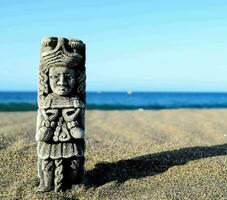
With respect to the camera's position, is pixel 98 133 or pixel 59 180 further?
pixel 98 133

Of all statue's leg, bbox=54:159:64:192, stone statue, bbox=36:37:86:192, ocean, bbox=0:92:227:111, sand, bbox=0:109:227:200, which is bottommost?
ocean, bbox=0:92:227:111

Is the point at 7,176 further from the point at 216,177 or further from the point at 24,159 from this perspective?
the point at 216,177

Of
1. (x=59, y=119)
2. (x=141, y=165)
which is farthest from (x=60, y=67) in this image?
(x=141, y=165)

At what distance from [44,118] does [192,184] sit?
305 centimetres

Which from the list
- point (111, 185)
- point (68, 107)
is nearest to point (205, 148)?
point (111, 185)

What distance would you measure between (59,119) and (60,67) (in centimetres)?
95

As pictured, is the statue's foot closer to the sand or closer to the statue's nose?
the sand

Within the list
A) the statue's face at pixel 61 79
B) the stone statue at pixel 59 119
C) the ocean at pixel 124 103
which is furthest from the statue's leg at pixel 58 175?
the ocean at pixel 124 103

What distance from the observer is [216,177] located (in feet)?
28.3

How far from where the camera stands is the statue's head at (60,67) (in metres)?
7.83

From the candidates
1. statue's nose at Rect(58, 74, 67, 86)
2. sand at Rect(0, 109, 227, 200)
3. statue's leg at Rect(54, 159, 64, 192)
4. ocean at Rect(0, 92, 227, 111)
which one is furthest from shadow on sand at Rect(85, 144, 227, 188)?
ocean at Rect(0, 92, 227, 111)

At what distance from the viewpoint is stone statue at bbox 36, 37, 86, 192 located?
7750mm

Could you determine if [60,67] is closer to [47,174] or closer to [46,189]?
[47,174]

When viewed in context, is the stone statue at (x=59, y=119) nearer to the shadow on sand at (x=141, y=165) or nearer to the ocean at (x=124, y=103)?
the shadow on sand at (x=141, y=165)
